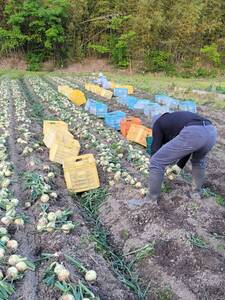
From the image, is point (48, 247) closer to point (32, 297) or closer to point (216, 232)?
point (32, 297)

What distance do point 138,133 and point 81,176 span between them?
2.20 meters

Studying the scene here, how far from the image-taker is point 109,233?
13.9 ft

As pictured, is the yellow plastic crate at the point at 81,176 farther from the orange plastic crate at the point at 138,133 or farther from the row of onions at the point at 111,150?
the orange plastic crate at the point at 138,133

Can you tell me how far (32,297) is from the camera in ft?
9.46

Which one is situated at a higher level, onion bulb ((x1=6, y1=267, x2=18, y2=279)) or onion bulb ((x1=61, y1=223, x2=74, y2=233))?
onion bulb ((x1=6, y1=267, x2=18, y2=279))

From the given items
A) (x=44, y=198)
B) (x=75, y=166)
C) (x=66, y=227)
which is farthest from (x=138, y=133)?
(x=66, y=227)

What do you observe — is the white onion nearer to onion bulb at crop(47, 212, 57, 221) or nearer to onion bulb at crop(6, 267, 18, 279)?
onion bulb at crop(6, 267, 18, 279)

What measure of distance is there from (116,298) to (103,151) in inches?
138

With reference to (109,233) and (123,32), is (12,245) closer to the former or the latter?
(109,233)

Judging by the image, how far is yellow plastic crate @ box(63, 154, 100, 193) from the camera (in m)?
5.15

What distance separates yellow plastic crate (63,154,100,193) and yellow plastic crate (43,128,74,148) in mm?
987

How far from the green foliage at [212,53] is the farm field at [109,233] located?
2247cm

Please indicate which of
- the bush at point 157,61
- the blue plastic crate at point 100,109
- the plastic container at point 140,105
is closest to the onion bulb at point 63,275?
the blue plastic crate at point 100,109

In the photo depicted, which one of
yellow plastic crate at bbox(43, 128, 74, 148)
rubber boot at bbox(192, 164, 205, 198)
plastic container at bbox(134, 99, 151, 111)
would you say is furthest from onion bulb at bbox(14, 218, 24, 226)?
plastic container at bbox(134, 99, 151, 111)
